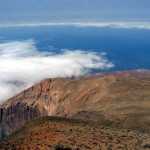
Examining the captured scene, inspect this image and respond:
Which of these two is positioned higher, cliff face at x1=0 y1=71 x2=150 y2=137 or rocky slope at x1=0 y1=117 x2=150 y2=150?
cliff face at x1=0 y1=71 x2=150 y2=137

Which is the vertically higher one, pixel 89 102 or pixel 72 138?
pixel 89 102

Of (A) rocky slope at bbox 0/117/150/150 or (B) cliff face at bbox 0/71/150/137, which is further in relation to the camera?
(B) cliff face at bbox 0/71/150/137

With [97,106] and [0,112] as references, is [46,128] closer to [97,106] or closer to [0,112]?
[97,106]

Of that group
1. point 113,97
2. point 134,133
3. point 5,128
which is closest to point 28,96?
point 5,128

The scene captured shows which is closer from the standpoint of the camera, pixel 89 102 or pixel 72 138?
pixel 72 138
